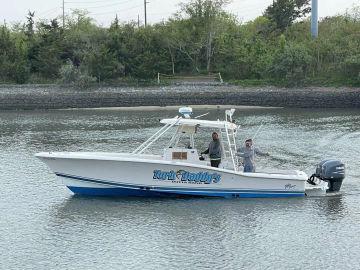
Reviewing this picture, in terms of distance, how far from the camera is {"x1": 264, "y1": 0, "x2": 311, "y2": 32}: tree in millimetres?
73062

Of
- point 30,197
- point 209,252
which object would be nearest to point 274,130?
point 30,197

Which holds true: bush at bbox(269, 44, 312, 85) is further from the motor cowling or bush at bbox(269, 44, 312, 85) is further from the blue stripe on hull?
the blue stripe on hull

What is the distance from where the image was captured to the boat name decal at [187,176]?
1902cm

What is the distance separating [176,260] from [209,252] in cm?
88

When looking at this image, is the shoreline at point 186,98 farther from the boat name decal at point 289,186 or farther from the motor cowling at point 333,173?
the boat name decal at point 289,186

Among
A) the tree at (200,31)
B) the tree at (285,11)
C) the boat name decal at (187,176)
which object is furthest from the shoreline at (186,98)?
the boat name decal at (187,176)

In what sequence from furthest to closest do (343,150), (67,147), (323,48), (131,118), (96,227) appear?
(323,48) → (131,118) → (67,147) → (343,150) → (96,227)

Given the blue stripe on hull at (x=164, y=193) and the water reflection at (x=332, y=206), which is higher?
the blue stripe on hull at (x=164, y=193)

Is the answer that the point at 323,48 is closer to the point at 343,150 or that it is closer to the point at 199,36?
the point at 199,36

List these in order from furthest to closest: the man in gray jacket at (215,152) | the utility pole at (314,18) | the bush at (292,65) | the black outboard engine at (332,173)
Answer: the utility pole at (314,18), the bush at (292,65), the black outboard engine at (332,173), the man in gray jacket at (215,152)

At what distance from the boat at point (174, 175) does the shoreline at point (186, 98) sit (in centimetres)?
3463

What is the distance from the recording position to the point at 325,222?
57.3 ft

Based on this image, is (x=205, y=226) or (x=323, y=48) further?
(x=323, y=48)

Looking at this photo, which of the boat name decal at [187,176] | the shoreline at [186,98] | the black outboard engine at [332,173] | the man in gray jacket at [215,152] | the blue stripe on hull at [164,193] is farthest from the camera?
the shoreline at [186,98]
